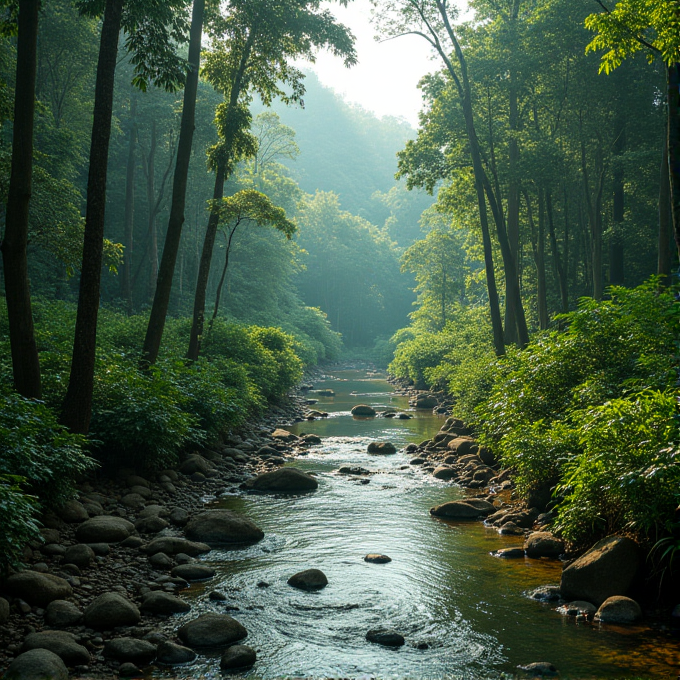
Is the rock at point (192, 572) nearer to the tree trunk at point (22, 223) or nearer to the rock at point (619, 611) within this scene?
the tree trunk at point (22, 223)

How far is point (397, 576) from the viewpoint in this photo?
6973mm

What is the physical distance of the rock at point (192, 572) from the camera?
6.61 m

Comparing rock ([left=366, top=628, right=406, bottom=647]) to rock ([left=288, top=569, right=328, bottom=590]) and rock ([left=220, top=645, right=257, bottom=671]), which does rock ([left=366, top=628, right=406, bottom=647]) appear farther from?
rock ([left=288, top=569, right=328, bottom=590])

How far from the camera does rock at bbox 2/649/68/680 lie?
406 cm

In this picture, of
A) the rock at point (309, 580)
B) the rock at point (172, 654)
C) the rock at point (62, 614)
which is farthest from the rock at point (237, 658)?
the rock at point (309, 580)

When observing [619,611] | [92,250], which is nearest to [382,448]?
[92,250]

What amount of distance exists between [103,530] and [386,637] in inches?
145

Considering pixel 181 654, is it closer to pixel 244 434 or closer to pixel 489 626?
pixel 489 626

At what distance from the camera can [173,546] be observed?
23.8 feet

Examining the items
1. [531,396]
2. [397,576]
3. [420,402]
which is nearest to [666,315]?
[531,396]

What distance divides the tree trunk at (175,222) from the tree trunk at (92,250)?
3.80 metres

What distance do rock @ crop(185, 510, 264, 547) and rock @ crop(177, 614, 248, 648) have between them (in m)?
2.57

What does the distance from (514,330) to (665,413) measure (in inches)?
581

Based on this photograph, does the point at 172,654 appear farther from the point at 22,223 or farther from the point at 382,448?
the point at 382,448
